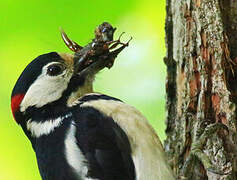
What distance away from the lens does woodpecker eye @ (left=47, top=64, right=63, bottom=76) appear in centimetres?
397

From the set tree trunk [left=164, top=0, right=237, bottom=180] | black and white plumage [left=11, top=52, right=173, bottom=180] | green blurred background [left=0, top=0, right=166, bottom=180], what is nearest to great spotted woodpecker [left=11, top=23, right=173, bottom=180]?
black and white plumage [left=11, top=52, right=173, bottom=180]

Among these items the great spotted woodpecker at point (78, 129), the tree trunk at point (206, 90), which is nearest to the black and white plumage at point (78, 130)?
the great spotted woodpecker at point (78, 129)

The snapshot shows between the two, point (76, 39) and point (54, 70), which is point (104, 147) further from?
point (76, 39)

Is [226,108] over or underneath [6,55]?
underneath

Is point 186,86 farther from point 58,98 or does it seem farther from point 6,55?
point 6,55

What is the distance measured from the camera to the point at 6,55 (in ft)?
16.5

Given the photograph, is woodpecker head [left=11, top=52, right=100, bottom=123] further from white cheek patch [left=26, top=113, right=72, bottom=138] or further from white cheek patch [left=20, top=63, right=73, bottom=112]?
white cheek patch [left=26, top=113, right=72, bottom=138]

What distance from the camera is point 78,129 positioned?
3.57 metres

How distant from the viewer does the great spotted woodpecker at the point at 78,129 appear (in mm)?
3502

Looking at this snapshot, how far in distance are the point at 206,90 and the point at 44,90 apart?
1.13 m

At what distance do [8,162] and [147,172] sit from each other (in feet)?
6.16

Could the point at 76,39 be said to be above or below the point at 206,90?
above

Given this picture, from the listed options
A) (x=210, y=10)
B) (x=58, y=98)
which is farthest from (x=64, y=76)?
(x=210, y=10)

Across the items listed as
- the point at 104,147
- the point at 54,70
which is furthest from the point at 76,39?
the point at 104,147
